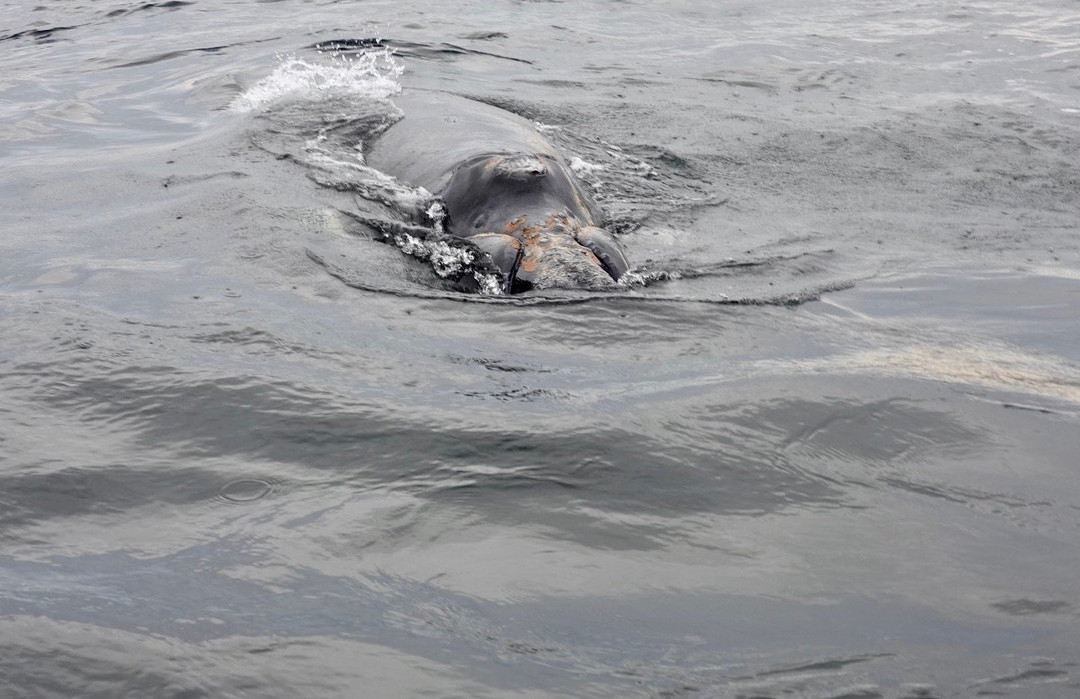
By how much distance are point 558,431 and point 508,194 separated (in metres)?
2.82

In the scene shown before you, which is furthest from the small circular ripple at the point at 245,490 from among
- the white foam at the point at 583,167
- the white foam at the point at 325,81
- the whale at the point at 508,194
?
the white foam at the point at 325,81

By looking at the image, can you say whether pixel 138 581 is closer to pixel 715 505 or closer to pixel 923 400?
pixel 715 505

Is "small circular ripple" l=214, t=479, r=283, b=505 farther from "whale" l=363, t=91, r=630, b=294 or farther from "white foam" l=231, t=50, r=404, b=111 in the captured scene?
"white foam" l=231, t=50, r=404, b=111

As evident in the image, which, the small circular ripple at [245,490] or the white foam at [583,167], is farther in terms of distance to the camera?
the white foam at [583,167]

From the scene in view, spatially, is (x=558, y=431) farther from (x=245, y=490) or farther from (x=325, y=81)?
(x=325, y=81)

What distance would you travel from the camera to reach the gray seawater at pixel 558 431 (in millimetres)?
3037

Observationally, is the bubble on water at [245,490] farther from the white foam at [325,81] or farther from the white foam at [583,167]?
the white foam at [325,81]

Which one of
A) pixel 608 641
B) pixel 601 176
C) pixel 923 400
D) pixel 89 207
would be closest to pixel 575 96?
pixel 601 176

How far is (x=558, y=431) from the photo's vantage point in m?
4.20

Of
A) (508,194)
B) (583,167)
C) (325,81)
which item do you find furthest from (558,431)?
(325,81)

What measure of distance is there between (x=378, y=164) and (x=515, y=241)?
2.32m

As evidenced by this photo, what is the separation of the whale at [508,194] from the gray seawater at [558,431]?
32 cm

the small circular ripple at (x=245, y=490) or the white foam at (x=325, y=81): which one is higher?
the white foam at (x=325, y=81)

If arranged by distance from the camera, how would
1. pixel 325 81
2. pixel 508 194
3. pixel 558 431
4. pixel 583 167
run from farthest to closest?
pixel 325 81 → pixel 583 167 → pixel 508 194 → pixel 558 431
